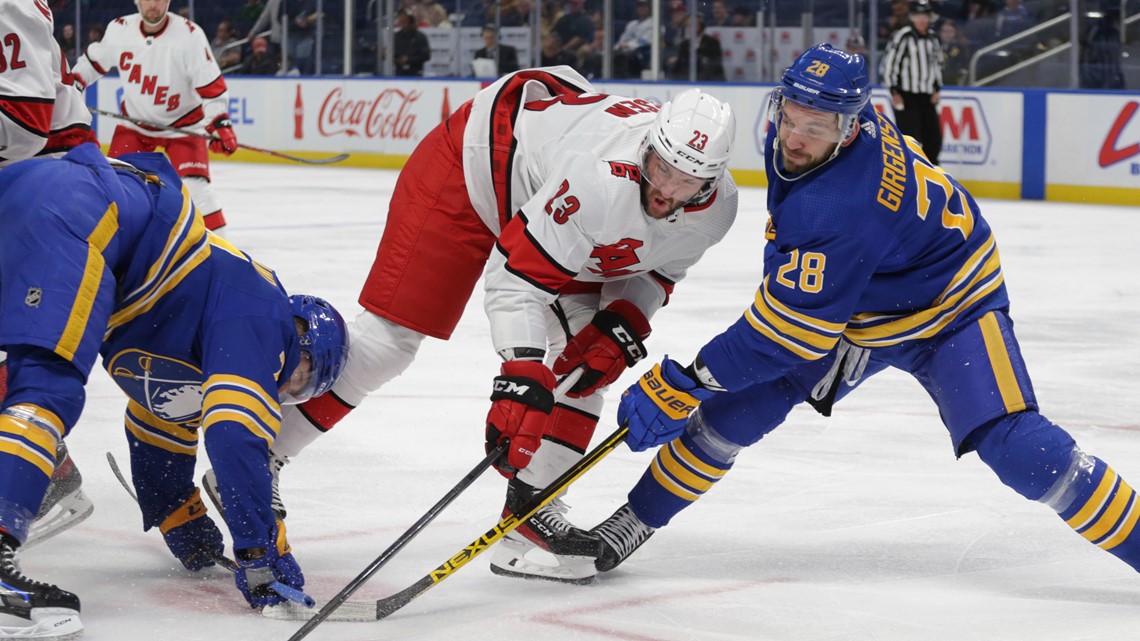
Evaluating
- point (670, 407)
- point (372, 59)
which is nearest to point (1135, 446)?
point (670, 407)

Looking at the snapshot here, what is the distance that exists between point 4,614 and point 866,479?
1.87m

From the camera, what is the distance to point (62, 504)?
2.69 m

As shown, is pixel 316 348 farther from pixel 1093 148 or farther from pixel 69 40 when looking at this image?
pixel 69 40

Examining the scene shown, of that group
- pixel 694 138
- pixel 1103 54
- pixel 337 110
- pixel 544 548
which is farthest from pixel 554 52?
pixel 694 138

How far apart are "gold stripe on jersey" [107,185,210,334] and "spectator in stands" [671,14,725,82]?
30.6 ft

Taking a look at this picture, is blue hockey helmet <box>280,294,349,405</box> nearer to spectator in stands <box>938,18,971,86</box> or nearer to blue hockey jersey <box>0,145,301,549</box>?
blue hockey jersey <box>0,145,301,549</box>

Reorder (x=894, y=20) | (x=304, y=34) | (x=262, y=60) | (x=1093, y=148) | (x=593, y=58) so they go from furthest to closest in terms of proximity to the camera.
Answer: (x=262, y=60)
(x=304, y=34)
(x=593, y=58)
(x=894, y=20)
(x=1093, y=148)

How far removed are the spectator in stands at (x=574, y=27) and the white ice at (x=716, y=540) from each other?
7.62 metres

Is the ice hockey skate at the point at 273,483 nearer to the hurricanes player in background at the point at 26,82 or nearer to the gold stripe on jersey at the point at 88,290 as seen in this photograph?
the hurricanes player in background at the point at 26,82

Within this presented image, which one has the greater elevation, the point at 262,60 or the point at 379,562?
the point at 262,60

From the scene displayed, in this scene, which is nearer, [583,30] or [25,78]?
[25,78]

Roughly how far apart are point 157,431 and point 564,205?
75 cm

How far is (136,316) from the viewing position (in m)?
2.29

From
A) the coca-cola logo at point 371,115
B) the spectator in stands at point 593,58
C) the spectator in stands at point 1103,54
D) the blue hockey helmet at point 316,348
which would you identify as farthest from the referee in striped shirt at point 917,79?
the blue hockey helmet at point 316,348
